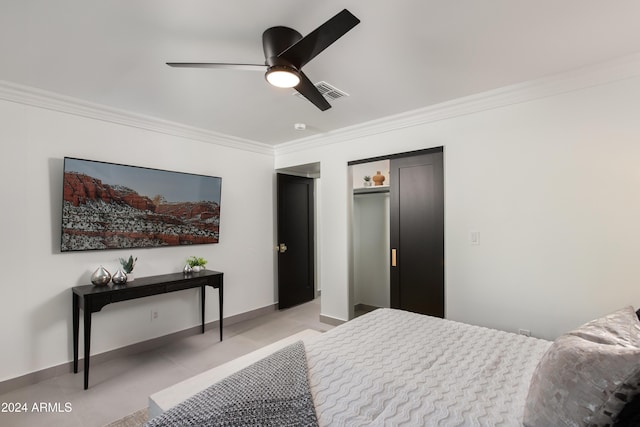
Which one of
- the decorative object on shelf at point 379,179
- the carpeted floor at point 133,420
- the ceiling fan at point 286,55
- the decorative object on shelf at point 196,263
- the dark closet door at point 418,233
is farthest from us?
the decorative object on shelf at point 379,179

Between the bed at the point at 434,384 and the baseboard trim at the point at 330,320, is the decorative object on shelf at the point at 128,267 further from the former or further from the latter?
the baseboard trim at the point at 330,320

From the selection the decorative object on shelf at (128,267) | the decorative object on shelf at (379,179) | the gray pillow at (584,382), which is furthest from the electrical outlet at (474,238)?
the decorative object on shelf at (128,267)

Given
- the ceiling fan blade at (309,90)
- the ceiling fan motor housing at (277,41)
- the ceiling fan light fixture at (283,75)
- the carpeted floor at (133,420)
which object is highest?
the ceiling fan motor housing at (277,41)

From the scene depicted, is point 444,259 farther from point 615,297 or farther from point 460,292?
point 615,297

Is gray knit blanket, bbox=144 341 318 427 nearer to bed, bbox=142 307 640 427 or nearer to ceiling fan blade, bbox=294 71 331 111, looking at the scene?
bed, bbox=142 307 640 427

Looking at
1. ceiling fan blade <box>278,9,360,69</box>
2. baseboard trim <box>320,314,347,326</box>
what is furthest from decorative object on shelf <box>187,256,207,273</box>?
ceiling fan blade <box>278,9,360,69</box>

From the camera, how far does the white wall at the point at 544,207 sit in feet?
7.48

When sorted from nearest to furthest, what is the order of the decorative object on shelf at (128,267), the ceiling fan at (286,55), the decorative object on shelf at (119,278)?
the ceiling fan at (286,55), the decorative object on shelf at (119,278), the decorative object on shelf at (128,267)

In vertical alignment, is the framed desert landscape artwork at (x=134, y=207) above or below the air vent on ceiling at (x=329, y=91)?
below

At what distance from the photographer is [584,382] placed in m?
0.98

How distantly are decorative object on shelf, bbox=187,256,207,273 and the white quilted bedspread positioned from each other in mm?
2242

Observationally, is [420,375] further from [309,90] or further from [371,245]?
[371,245]

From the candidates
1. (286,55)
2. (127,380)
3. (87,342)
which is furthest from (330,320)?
(286,55)

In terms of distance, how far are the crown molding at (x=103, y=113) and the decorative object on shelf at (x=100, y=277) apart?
1.56 metres
